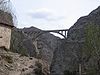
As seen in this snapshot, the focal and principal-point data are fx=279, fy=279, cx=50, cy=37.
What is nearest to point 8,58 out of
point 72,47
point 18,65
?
point 18,65

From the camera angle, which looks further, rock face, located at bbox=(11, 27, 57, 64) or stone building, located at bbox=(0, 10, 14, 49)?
rock face, located at bbox=(11, 27, 57, 64)

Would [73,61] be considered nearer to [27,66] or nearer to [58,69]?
[58,69]

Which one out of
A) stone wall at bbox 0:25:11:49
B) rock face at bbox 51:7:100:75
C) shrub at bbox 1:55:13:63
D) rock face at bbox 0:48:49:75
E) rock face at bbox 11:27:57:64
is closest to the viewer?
rock face at bbox 0:48:49:75

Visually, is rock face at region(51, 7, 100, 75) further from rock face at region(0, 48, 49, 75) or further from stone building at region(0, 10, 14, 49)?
rock face at region(0, 48, 49, 75)

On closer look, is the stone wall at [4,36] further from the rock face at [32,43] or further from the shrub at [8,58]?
the rock face at [32,43]

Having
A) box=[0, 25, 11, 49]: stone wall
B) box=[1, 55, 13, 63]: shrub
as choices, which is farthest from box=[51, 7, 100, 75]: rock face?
box=[1, 55, 13, 63]: shrub

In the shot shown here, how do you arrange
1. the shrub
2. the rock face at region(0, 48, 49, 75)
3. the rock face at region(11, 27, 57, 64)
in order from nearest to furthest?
the rock face at region(0, 48, 49, 75) < the shrub < the rock face at region(11, 27, 57, 64)

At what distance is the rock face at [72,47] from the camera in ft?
177

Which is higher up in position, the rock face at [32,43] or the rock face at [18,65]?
the rock face at [32,43]

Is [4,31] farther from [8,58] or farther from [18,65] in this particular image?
[18,65]

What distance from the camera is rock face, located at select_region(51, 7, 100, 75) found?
54094 millimetres

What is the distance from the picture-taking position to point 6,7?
18.4 metres

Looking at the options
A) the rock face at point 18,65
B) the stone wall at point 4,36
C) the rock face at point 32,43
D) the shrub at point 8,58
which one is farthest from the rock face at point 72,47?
the shrub at point 8,58

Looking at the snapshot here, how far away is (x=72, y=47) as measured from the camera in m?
58.1
